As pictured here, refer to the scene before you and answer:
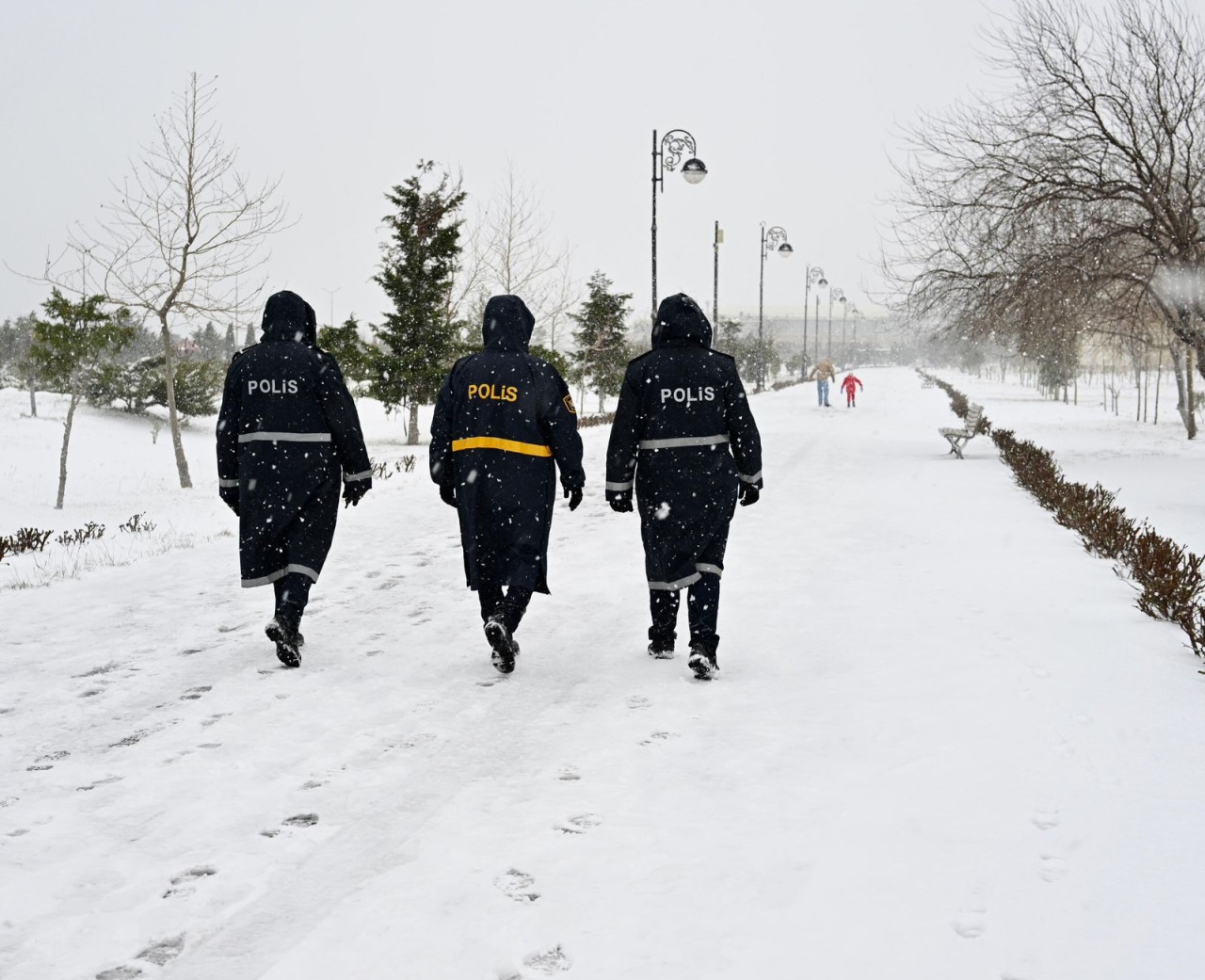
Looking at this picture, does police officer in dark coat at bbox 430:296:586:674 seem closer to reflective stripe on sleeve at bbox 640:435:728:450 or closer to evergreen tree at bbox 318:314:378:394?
reflective stripe on sleeve at bbox 640:435:728:450

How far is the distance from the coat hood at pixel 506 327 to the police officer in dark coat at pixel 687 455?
648 mm

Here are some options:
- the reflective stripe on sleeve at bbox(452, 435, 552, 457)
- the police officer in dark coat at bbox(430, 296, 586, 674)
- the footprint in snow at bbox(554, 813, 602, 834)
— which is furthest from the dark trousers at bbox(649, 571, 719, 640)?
the footprint in snow at bbox(554, 813, 602, 834)

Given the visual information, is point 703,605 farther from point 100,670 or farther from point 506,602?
point 100,670

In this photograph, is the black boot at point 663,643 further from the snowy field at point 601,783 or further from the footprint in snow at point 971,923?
the footprint in snow at point 971,923

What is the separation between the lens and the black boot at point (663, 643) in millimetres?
5312

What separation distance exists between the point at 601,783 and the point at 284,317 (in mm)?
3174

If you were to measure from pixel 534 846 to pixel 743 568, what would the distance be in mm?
5065

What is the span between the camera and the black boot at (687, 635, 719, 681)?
4.86m

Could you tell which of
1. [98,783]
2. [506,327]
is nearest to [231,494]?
[506,327]

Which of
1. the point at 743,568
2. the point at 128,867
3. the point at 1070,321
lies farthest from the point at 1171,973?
the point at 1070,321

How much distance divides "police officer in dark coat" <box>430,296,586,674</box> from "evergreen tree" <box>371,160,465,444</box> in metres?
19.7

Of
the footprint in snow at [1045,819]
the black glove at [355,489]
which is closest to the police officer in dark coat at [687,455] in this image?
the black glove at [355,489]

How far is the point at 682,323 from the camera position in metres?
5.00

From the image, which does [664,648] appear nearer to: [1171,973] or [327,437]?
[327,437]
